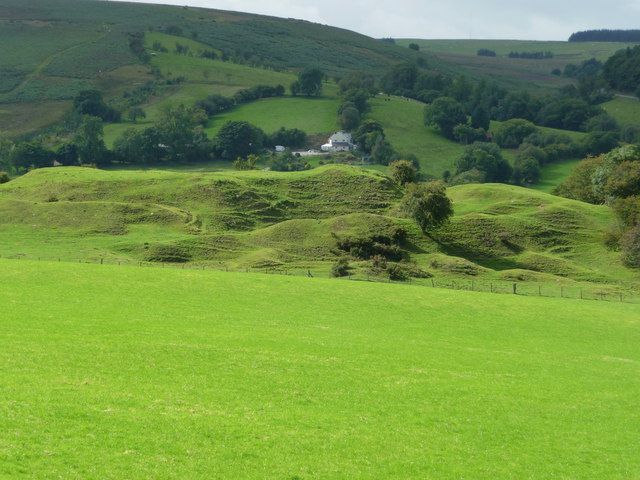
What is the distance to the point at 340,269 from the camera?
75.9 meters

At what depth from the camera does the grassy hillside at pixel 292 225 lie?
8044 centimetres

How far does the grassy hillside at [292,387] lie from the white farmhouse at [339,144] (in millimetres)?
137875

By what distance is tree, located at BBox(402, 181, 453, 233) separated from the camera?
90.4m

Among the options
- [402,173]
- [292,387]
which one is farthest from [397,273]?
[292,387]

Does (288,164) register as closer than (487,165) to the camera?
No

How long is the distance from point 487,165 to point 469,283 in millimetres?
98111

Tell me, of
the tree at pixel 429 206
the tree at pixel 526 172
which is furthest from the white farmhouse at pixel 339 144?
the tree at pixel 429 206

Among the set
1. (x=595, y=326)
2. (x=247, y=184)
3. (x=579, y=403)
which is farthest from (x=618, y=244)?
(x=579, y=403)

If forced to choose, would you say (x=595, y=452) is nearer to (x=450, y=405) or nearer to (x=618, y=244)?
(x=450, y=405)

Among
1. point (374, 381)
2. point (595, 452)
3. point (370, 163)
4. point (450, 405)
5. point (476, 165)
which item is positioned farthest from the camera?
point (370, 163)

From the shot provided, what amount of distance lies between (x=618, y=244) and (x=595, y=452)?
65.3 meters

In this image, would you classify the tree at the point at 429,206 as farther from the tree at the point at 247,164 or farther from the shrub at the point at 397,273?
the tree at the point at 247,164

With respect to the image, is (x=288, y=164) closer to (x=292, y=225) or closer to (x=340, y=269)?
(x=292, y=225)

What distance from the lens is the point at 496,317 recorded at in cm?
5750
